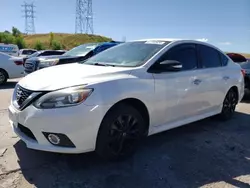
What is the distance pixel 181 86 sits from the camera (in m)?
4.50

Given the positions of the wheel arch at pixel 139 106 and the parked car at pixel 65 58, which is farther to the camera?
the parked car at pixel 65 58

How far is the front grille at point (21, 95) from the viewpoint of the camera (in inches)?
139

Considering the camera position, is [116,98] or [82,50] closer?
[116,98]

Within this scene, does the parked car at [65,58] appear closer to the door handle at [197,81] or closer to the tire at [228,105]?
the tire at [228,105]

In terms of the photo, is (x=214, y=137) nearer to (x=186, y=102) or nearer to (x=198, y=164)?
(x=186, y=102)

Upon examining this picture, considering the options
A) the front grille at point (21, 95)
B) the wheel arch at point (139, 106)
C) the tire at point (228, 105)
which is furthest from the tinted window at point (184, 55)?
the front grille at point (21, 95)

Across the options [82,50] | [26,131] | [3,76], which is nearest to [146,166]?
[26,131]

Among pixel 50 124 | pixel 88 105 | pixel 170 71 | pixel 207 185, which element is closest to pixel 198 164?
pixel 207 185

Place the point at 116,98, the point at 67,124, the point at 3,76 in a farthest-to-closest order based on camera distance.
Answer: the point at 3,76, the point at 116,98, the point at 67,124

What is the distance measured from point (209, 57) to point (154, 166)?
2.60 m

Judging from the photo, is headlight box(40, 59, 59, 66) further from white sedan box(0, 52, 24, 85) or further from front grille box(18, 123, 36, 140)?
front grille box(18, 123, 36, 140)

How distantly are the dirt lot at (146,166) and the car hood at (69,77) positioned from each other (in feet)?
3.11

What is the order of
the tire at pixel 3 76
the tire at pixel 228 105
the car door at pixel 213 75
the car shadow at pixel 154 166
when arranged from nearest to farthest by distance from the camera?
the car shadow at pixel 154 166, the car door at pixel 213 75, the tire at pixel 228 105, the tire at pixel 3 76

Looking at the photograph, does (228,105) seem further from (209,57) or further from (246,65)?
(246,65)
